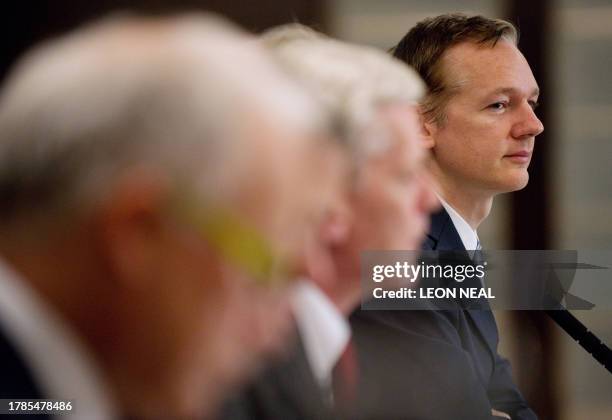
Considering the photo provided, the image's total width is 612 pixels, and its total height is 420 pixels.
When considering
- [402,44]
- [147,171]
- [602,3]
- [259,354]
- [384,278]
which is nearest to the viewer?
[147,171]

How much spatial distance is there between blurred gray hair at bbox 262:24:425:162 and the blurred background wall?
646 millimetres

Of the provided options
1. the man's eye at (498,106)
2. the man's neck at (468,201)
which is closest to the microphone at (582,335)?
the man's neck at (468,201)

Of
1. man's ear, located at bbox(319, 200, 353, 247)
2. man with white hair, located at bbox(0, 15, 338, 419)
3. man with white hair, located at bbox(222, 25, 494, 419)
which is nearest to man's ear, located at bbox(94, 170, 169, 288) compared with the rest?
man with white hair, located at bbox(0, 15, 338, 419)

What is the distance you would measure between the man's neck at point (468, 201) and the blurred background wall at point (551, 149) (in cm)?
3

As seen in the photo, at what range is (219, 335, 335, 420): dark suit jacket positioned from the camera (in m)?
1.26

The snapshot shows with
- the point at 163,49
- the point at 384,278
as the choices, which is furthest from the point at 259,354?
the point at 384,278

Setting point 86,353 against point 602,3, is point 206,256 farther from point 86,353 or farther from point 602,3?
point 602,3

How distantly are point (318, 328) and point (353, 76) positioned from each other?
0.33 meters

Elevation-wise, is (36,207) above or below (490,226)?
above

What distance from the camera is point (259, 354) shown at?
69 cm

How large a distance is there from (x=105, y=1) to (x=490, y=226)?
3.09ft

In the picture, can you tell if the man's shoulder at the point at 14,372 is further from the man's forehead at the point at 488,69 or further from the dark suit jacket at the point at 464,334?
the man's forehead at the point at 488,69

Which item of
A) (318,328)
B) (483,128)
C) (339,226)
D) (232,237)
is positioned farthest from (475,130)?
(232,237)

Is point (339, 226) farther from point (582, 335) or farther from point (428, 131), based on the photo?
point (582, 335)
